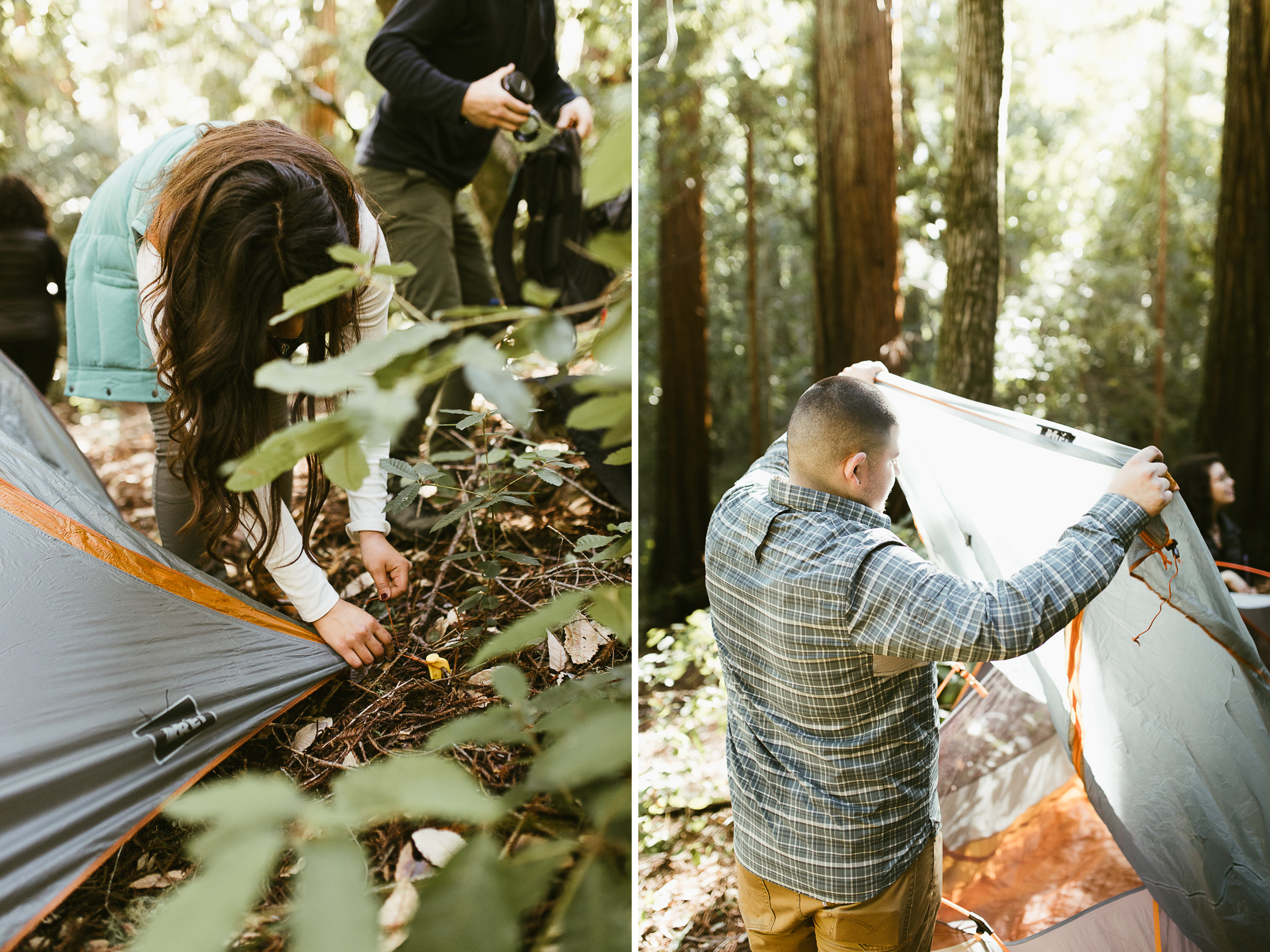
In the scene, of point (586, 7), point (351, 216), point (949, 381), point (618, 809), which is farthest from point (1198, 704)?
point (586, 7)

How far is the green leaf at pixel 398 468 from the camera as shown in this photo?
1.92 metres

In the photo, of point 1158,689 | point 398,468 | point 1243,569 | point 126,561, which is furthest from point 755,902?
point 1243,569

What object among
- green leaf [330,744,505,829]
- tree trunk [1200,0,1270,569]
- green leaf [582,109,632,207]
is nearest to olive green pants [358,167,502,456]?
green leaf [582,109,632,207]

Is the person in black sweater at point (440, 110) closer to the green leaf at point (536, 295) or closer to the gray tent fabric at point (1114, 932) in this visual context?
the green leaf at point (536, 295)

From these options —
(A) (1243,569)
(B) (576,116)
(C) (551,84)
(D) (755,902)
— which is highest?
(C) (551,84)

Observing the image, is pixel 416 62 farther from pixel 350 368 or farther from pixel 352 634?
pixel 350 368

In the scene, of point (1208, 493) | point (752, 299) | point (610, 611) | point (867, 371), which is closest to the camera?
point (610, 611)

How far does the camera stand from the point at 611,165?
0.68 m

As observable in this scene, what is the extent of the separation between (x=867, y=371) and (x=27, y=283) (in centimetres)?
390

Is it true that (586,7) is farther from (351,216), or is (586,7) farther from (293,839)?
(293,839)

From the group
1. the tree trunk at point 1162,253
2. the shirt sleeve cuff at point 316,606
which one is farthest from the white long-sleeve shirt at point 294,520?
the tree trunk at point 1162,253

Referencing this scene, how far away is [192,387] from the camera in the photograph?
1.47 metres

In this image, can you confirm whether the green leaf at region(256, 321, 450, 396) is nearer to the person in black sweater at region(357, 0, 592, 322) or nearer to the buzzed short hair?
the buzzed short hair

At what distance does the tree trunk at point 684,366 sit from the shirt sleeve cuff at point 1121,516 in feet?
18.6
